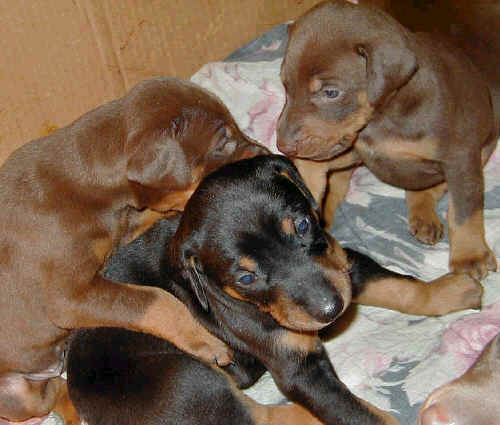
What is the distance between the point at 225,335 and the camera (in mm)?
3564

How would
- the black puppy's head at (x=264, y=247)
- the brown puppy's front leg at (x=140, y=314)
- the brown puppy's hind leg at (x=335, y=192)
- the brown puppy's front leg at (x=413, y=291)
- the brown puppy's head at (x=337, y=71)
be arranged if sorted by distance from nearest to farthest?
the black puppy's head at (x=264, y=247), the brown puppy's front leg at (x=140, y=314), the brown puppy's head at (x=337, y=71), the brown puppy's front leg at (x=413, y=291), the brown puppy's hind leg at (x=335, y=192)

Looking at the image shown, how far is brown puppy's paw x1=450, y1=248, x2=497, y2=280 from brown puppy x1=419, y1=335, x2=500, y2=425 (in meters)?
1.07

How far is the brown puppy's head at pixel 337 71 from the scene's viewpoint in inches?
139

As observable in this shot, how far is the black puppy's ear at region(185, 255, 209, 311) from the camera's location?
3204 millimetres

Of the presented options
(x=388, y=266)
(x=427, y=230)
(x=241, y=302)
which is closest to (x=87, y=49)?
(x=241, y=302)

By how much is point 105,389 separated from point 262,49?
3.30m

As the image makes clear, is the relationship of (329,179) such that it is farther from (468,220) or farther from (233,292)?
(233,292)

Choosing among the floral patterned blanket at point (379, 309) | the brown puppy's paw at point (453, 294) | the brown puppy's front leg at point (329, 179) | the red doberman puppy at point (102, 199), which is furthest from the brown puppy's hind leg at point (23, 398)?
the brown puppy's paw at point (453, 294)

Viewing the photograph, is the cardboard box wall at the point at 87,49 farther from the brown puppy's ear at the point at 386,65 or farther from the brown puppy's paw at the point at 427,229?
the brown puppy's paw at the point at 427,229

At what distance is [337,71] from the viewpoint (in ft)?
11.8

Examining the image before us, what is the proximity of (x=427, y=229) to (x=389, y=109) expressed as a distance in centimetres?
108

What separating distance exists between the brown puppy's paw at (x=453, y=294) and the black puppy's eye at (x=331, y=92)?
1290 millimetres

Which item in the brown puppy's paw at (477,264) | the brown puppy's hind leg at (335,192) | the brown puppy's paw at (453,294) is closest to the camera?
the brown puppy's paw at (453,294)

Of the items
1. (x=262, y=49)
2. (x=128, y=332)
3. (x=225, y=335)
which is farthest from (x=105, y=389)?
(x=262, y=49)
